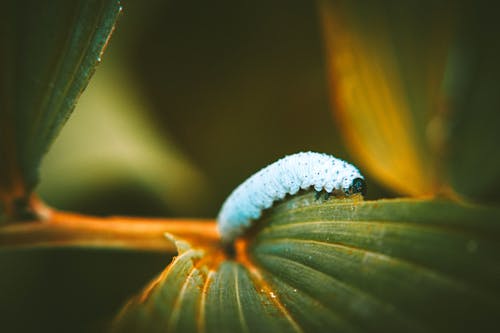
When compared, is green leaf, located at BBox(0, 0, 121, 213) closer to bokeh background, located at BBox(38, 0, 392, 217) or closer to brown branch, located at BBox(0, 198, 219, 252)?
brown branch, located at BBox(0, 198, 219, 252)

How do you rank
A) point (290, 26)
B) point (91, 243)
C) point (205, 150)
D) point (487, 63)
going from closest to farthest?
point (91, 243) < point (487, 63) < point (290, 26) < point (205, 150)

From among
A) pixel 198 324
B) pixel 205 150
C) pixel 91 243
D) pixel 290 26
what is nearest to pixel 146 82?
pixel 205 150

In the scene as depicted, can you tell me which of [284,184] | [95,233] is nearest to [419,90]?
[284,184]

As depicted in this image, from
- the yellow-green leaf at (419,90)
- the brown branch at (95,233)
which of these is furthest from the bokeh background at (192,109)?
the brown branch at (95,233)

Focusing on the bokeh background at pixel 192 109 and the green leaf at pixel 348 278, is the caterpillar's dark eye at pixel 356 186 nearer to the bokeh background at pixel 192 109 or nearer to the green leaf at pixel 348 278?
the green leaf at pixel 348 278

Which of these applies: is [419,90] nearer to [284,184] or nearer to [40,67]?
[284,184]

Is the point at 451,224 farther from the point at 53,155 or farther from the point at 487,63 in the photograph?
the point at 53,155
